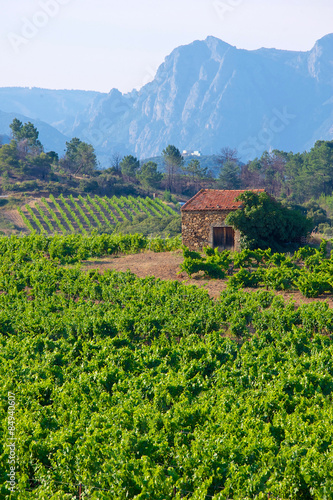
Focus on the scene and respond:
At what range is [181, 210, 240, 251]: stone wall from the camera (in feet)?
80.9

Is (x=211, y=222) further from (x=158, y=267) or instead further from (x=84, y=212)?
(x=84, y=212)

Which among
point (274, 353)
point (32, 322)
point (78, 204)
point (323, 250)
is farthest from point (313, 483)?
point (78, 204)

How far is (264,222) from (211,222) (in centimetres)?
282

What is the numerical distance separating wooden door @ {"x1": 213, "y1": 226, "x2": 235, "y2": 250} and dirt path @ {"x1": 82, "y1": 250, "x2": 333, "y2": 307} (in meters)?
2.03

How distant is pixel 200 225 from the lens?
990 inches

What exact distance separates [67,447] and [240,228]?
17510 millimetres

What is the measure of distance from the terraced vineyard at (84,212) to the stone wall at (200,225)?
937 inches

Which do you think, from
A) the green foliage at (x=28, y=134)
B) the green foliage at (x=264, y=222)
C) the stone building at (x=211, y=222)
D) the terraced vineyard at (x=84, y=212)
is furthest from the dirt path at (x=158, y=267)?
the green foliage at (x=28, y=134)

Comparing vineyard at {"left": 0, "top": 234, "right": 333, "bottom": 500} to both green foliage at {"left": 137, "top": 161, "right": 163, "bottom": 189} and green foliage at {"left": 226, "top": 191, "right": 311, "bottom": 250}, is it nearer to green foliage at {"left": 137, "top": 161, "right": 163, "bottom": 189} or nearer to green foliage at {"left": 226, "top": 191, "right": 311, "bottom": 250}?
green foliage at {"left": 226, "top": 191, "right": 311, "bottom": 250}

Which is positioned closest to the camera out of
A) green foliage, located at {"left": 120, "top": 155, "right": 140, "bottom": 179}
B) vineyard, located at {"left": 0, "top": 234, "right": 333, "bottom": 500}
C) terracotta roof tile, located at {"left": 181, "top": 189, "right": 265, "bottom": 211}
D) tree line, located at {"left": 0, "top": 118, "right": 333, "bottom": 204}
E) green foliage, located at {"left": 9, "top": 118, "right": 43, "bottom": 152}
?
vineyard, located at {"left": 0, "top": 234, "right": 333, "bottom": 500}

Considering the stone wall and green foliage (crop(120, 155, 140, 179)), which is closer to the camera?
the stone wall

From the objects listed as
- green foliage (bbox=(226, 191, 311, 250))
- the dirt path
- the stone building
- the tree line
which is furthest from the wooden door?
the tree line

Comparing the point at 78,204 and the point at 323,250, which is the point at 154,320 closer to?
the point at 323,250

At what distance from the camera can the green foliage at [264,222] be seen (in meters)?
23.2
